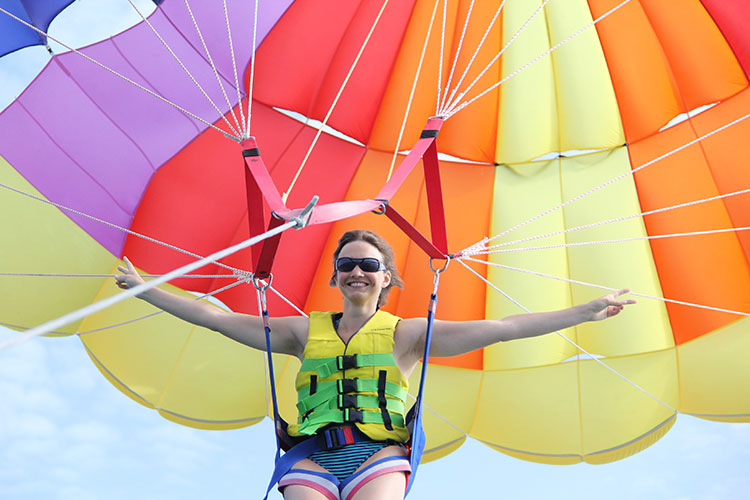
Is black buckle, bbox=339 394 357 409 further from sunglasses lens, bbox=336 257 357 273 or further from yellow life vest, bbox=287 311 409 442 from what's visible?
sunglasses lens, bbox=336 257 357 273

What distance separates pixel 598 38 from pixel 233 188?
90.9 inches

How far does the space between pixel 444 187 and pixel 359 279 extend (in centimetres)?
210

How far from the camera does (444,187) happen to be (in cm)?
482

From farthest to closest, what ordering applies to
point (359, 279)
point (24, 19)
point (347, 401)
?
1. point (24, 19)
2. point (359, 279)
3. point (347, 401)

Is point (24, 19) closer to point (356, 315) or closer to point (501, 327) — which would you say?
point (356, 315)

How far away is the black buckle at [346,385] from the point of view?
8.59ft

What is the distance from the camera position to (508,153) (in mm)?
4805

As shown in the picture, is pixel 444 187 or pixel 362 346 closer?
pixel 362 346

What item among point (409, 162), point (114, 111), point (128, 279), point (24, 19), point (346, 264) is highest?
point (24, 19)

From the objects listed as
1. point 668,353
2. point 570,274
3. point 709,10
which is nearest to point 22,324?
A: point 570,274

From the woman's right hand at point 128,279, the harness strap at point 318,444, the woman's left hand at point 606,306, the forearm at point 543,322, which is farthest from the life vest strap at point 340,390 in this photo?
the woman's right hand at point 128,279

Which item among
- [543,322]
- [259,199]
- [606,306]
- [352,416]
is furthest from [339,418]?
[259,199]

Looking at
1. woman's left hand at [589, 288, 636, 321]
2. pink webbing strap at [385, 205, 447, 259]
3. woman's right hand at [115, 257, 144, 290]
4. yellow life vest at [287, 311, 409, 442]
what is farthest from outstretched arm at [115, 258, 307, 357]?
woman's left hand at [589, 288, 636, 321]

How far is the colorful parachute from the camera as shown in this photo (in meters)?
4.48
